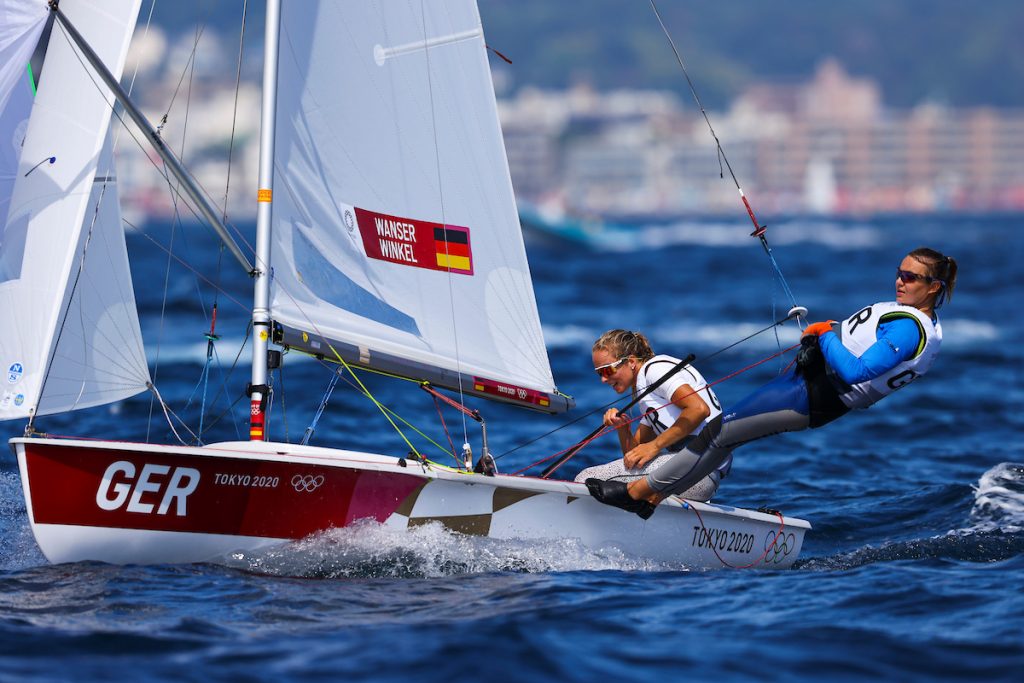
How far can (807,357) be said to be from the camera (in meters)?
6.94

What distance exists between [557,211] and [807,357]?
60442 millimetres

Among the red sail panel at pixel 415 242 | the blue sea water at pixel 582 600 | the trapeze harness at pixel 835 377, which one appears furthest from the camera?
the red sail panel at pixel 415 242

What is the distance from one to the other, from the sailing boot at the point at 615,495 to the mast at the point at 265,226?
1.71 m

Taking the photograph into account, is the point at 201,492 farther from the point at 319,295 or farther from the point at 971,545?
the point at 971,545

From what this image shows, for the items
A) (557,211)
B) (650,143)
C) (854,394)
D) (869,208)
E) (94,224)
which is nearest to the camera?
(854,394)

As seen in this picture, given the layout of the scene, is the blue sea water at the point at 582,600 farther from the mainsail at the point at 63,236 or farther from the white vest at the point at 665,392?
the mainsail at the point at 63,236

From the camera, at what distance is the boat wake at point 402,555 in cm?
702

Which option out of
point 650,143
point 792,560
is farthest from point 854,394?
point 650,143

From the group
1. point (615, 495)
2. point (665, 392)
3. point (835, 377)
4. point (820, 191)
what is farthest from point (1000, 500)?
point (820, 191)

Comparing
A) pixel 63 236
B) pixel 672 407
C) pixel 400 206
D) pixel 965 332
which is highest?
pixel 965 332

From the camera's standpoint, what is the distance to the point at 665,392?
24.1ft

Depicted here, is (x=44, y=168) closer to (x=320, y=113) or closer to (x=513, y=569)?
(x=320, y=113)

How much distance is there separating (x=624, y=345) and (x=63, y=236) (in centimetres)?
291

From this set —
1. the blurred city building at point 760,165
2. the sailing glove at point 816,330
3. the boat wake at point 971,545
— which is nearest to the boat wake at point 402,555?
the boat wake at point 971,545
